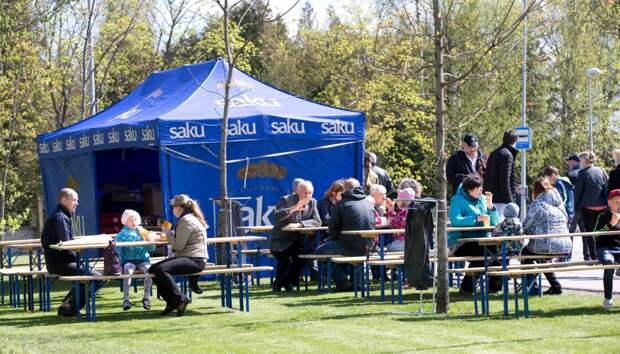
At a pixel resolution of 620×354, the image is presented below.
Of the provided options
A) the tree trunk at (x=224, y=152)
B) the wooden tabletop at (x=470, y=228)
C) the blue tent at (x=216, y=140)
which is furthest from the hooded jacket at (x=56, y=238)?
the wooden tabletop at (x=470, y=228)

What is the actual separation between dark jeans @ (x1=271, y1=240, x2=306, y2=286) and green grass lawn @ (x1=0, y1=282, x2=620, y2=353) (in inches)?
59.9

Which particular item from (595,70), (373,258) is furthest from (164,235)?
(595,70)

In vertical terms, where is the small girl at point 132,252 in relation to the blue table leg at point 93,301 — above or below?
above

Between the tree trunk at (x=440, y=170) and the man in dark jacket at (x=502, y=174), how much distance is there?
4.38m

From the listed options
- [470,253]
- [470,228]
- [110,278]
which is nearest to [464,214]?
[470,228]

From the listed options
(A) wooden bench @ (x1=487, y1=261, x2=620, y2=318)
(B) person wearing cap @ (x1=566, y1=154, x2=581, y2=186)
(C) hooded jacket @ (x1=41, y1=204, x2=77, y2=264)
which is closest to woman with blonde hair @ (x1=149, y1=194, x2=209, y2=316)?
(C) hooded jacket @ (x1=41, y1=204, x2=77, y2=264)

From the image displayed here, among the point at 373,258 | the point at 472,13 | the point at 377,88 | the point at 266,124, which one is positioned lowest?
the point at 373,258

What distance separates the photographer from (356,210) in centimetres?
1463

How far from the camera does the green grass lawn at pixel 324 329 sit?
31.4 feet

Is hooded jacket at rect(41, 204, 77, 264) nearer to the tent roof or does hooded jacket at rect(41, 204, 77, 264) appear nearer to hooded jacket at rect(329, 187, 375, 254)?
hooded jacket at rect(329, 187, 375, 254)

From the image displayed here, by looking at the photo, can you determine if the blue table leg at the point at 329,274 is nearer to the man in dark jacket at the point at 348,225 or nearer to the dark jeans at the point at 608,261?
the man in dark jacket at the point at 348,225

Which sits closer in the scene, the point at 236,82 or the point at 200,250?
the point at 200,250

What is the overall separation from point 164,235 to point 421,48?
2667cm

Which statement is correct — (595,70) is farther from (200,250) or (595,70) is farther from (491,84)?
(200,250)
